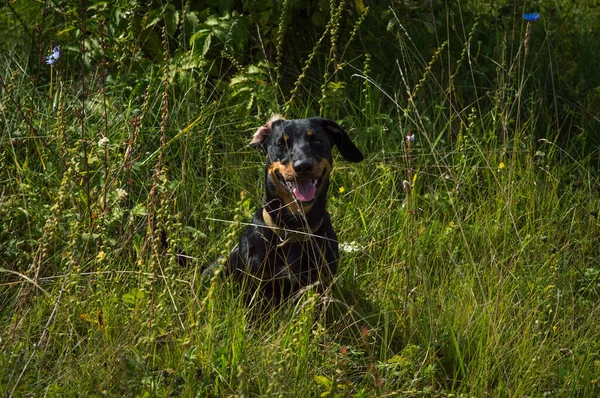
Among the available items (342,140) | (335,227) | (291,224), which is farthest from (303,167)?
(335,227)

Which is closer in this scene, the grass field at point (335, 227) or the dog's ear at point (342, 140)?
the grass field at point (335, 227)

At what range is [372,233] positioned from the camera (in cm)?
423

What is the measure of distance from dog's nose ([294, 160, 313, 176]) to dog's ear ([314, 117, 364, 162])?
389 mm

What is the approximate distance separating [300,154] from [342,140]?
1.30 ft

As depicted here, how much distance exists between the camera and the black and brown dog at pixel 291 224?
12.2 ft

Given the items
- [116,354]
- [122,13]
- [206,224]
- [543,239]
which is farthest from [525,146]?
[116,354]

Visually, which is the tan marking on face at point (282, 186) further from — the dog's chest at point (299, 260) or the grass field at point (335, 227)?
the grass field at point (335, 227)

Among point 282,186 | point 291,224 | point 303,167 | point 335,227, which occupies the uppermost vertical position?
point 303,167

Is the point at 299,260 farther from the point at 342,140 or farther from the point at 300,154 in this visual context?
the point at 342,140

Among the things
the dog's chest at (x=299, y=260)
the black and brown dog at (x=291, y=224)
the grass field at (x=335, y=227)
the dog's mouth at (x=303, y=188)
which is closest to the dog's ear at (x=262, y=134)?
the black and brown dog at (x=291, y=224)

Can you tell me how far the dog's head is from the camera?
370 centimetres

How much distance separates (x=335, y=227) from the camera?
4438mm

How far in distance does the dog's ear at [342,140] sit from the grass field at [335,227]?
0.25 m

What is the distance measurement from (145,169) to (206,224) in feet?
1.42
